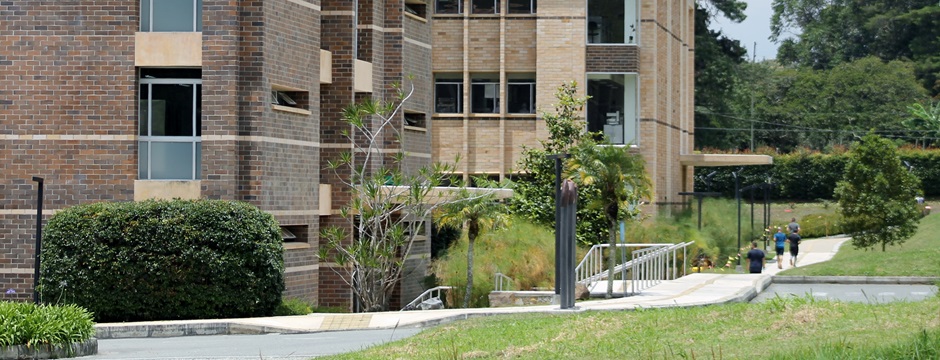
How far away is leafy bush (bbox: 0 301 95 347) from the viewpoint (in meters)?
19.0

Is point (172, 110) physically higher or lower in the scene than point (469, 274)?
higher

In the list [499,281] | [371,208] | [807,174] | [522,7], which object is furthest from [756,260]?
[807,174]

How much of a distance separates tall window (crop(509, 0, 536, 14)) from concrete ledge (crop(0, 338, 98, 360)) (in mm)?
28060

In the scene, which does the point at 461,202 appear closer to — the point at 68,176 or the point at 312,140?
the point at 312,140

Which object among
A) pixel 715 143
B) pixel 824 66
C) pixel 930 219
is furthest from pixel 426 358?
pixel 824 66

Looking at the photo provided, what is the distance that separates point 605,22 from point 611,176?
51.0ft

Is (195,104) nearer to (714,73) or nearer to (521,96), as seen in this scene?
(521,96)

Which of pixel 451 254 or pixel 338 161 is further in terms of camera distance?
pixel 451 254

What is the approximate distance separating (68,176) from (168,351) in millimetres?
8472

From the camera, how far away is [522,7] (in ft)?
151

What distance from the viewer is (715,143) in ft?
276

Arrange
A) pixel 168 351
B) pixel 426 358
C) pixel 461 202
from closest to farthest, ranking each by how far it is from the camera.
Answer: pixel 426 358
pixel 168 351
pixel 461 202

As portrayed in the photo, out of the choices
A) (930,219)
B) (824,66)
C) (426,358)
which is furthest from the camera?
(824,66)

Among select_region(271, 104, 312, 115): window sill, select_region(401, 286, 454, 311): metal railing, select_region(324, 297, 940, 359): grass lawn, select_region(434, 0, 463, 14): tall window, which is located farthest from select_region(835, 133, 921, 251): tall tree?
select_region(324, 297, 940, 359): grass lawn
